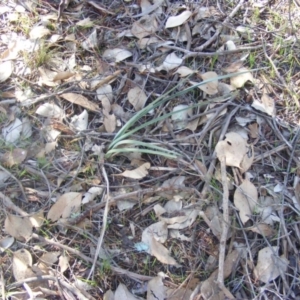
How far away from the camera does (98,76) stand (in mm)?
1552

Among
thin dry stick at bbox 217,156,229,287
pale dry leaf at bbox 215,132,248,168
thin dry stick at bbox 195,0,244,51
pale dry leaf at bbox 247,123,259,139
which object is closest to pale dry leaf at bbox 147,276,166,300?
thin dry stick at bbox 217,156,229,287

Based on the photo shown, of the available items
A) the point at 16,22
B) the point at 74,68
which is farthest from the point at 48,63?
the point at 16,22

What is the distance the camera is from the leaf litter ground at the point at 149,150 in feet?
4.07

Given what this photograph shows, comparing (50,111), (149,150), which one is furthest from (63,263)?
(50,111)

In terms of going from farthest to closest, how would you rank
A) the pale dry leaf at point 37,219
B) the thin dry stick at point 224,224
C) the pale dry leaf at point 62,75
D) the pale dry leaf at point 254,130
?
the pale dry leaf at point 62,75 → the pale dry leaf at point 254,130 → the pale dry leaf at point 37,219 → the thin dry stick at point 224,224

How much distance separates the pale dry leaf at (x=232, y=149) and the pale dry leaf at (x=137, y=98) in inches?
11.4

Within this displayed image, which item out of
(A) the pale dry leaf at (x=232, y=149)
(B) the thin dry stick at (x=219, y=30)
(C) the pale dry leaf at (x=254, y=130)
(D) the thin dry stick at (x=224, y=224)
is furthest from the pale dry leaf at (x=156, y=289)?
(B) the thin dry stick at (x=219, y=30)

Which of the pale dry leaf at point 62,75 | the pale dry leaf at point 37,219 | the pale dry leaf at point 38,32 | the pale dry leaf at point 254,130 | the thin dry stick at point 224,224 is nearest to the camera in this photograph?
the thin dry stick at point 224,224

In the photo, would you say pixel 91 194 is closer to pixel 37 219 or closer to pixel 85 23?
pixel 37 219

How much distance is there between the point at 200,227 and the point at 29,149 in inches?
22.7

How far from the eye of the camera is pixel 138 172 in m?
1.36

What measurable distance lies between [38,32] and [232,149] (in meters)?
0.81

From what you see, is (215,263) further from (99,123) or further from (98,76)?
(98,76)

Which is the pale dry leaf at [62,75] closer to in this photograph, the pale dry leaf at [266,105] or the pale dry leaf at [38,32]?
the pale dry leaf at [38,32]
